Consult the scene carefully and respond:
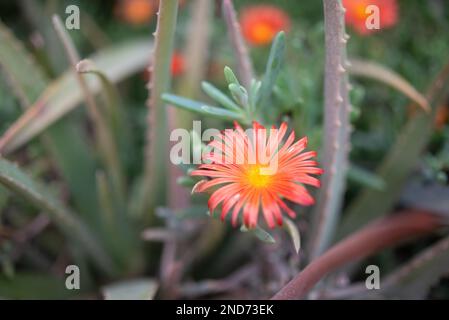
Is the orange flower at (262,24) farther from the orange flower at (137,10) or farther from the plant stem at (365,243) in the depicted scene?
the plant stem at (365,243)

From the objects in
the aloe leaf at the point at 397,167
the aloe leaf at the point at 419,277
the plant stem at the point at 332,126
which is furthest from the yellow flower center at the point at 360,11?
the aloe leaf at the point at 419,277

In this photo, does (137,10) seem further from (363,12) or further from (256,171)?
(256,171)

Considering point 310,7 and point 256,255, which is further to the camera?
point 310,7

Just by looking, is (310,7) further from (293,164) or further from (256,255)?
(293,164)

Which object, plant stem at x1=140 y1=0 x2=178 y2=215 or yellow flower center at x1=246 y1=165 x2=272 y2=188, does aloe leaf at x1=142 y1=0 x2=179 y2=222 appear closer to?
plant stem at x1=140 y1=0 x2=178 y2=215

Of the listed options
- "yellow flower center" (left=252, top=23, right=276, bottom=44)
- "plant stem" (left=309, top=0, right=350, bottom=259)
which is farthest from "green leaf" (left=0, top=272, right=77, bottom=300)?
"yellow flower center" (left=252, top=23, right=276, bottom=44)
